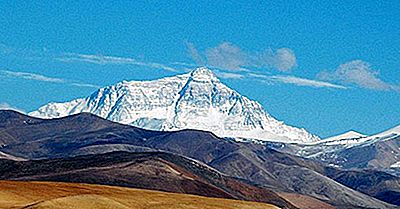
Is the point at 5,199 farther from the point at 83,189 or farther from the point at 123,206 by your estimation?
the point at 83,189

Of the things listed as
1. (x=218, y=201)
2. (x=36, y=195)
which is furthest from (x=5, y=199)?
(x=218, y=201)

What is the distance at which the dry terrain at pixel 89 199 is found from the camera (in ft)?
376

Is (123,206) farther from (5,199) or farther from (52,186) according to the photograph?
(52,186)

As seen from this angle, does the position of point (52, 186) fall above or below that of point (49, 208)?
above

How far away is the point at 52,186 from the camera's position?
513 ft

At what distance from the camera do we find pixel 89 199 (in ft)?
383

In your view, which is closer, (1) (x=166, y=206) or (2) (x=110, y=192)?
(1) (x=166, y=206)

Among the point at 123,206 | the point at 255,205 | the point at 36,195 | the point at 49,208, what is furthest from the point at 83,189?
the point at 49,208

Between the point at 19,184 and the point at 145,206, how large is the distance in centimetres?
3286

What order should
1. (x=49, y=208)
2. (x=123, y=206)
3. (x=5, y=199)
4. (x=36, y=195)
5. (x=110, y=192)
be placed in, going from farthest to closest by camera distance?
1. (x=110, y=192)
2. (x=36, y=195)
3. (x=5, y=199)
4. (x=123, y=206)
5. (x=49, y=208)

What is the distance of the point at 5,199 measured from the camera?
128125 millimetres

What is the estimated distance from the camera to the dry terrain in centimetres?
11456

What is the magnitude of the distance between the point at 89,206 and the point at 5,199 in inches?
743

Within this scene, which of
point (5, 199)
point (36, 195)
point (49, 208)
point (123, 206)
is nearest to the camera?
point (49, 208)
